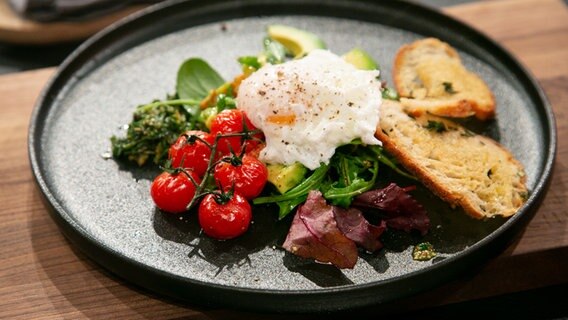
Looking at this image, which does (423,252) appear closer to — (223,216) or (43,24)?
(223,216)

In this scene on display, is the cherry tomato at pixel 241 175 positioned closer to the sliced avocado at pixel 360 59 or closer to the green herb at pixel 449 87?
the sliced avocado at pixel 360 59

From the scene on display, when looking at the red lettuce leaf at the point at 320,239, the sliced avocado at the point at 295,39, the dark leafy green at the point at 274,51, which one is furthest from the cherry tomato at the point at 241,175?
the sliced avocado at the point at 295,39

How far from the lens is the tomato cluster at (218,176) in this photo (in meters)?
3.19

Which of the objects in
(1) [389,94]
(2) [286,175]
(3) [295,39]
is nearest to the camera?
(2) [286,175]

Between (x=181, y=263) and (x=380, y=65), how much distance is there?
73.2 inches

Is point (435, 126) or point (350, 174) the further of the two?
point (435, 126)

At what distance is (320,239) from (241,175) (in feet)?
1.57

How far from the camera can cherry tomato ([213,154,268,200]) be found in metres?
3.28

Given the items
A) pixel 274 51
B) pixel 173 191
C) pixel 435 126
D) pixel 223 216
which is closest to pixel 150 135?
pixel 173 191

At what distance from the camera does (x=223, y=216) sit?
316cm

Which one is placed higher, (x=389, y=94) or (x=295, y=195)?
(x=389, y=94)

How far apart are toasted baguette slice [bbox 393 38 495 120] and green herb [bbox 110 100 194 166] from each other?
120cm

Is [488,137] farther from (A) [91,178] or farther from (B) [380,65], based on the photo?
(A) [91,178]

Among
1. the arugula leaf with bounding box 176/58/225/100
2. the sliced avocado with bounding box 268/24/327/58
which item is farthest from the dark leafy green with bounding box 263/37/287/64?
the arugula leaf with bounding box 176/58/225/100
